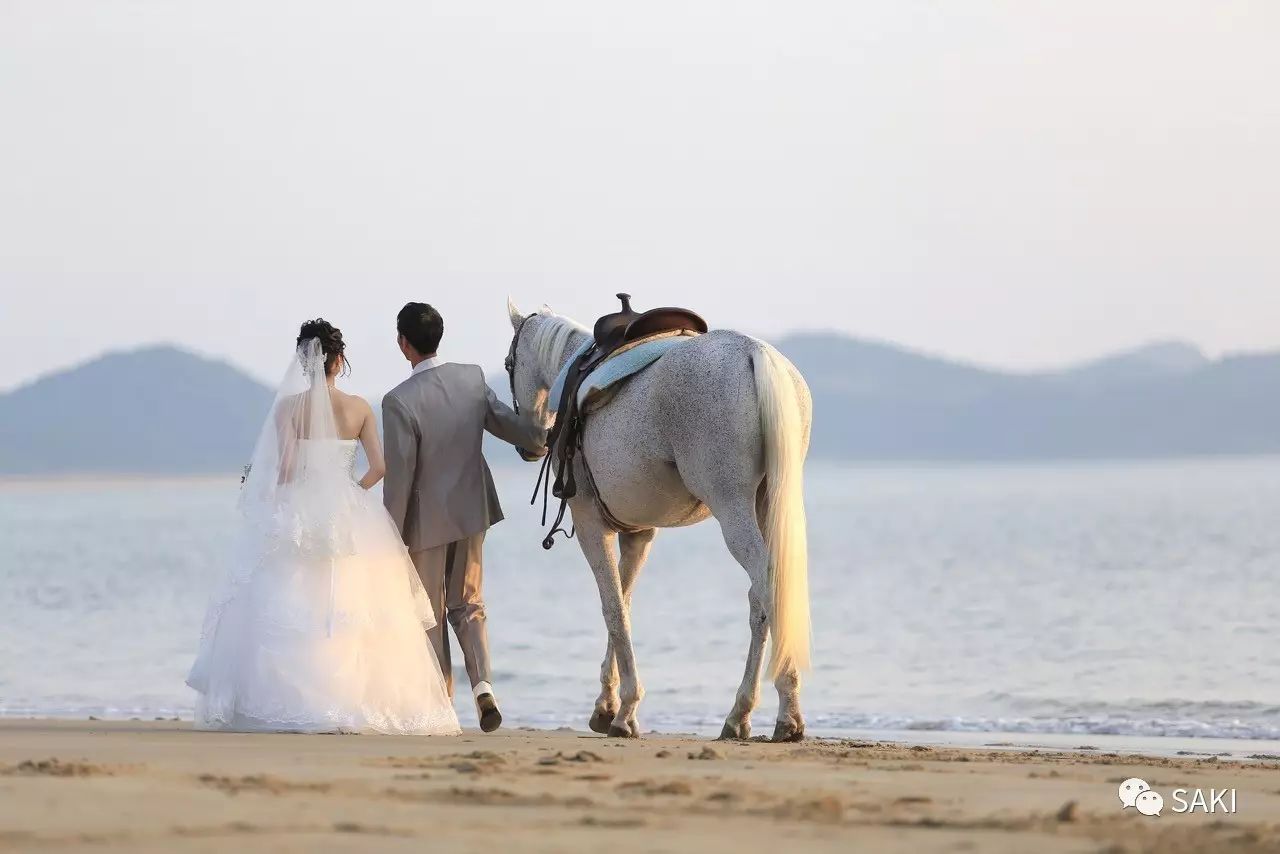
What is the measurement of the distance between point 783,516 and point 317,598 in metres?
1.93

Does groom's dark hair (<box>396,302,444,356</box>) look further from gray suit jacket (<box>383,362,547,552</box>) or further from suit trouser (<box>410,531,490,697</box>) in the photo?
suit trouser (<box>410,531,490,697</box>)

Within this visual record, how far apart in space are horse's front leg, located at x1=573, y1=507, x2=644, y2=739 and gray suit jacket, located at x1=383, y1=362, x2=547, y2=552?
413 millimetres

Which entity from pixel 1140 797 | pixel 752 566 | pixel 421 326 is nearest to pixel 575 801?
pixel 1140 797

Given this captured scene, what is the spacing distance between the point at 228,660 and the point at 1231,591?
62.1ft

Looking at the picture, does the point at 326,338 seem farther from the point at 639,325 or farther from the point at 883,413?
the point at 883,413

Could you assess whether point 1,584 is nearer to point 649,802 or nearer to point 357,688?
point 357,688

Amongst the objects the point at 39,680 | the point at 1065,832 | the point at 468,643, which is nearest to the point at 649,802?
the point at 1065,832

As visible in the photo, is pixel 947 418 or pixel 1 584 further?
pixel 947 418

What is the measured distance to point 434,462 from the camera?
7492 mm

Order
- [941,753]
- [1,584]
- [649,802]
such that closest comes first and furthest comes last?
[649,802] < [941,753] < [1,584]

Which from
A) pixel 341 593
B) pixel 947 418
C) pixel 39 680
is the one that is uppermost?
pixel 947 418

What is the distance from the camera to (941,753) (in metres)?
6.83

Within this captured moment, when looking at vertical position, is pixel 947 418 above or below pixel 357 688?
above

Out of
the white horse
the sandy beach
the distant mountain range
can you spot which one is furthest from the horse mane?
the distant mountain range
